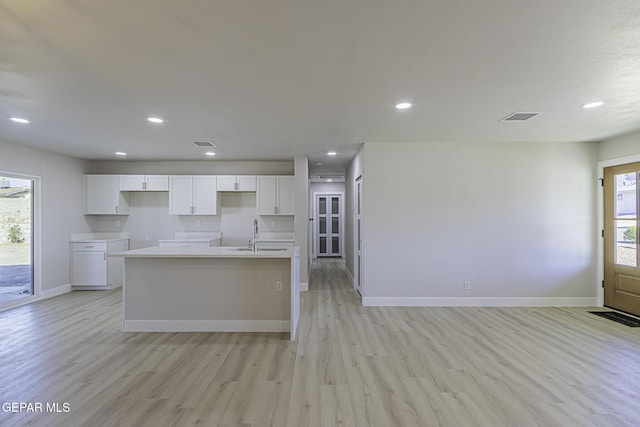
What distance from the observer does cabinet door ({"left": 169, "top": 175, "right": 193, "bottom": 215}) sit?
20.4ft

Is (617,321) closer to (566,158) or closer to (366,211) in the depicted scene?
(566,158)

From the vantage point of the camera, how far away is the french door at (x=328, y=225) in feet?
34.6

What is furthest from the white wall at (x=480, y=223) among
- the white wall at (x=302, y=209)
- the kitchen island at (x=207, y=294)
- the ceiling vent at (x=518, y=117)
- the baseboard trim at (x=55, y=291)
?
the baseboard trim at (x=55, y=291)

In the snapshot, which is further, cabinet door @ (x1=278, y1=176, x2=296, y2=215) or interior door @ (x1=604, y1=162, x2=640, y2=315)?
cabinet door @ (x1=278, y1=176, x2=296, y2=215)

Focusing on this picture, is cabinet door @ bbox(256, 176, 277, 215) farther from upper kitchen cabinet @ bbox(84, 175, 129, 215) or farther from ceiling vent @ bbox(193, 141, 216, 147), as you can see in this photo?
upper kitchen cabinet @ bbox(84, 175, 129, 215)

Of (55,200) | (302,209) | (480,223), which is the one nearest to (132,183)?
(55,200)

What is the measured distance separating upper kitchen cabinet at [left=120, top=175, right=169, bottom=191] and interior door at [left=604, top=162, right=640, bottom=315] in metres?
7.49

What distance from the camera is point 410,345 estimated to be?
3371 millimetres

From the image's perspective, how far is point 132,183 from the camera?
6.21 metres

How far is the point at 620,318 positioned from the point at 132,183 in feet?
26.8

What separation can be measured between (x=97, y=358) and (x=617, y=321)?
611 centimetres

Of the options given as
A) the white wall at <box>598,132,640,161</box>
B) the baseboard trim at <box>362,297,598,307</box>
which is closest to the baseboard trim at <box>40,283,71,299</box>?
the baseboard trim at <box>362,297,598,307</box>

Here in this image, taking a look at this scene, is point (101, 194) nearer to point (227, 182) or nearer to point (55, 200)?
point (55, 200)

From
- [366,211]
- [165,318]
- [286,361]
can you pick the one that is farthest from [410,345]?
[165,318]
